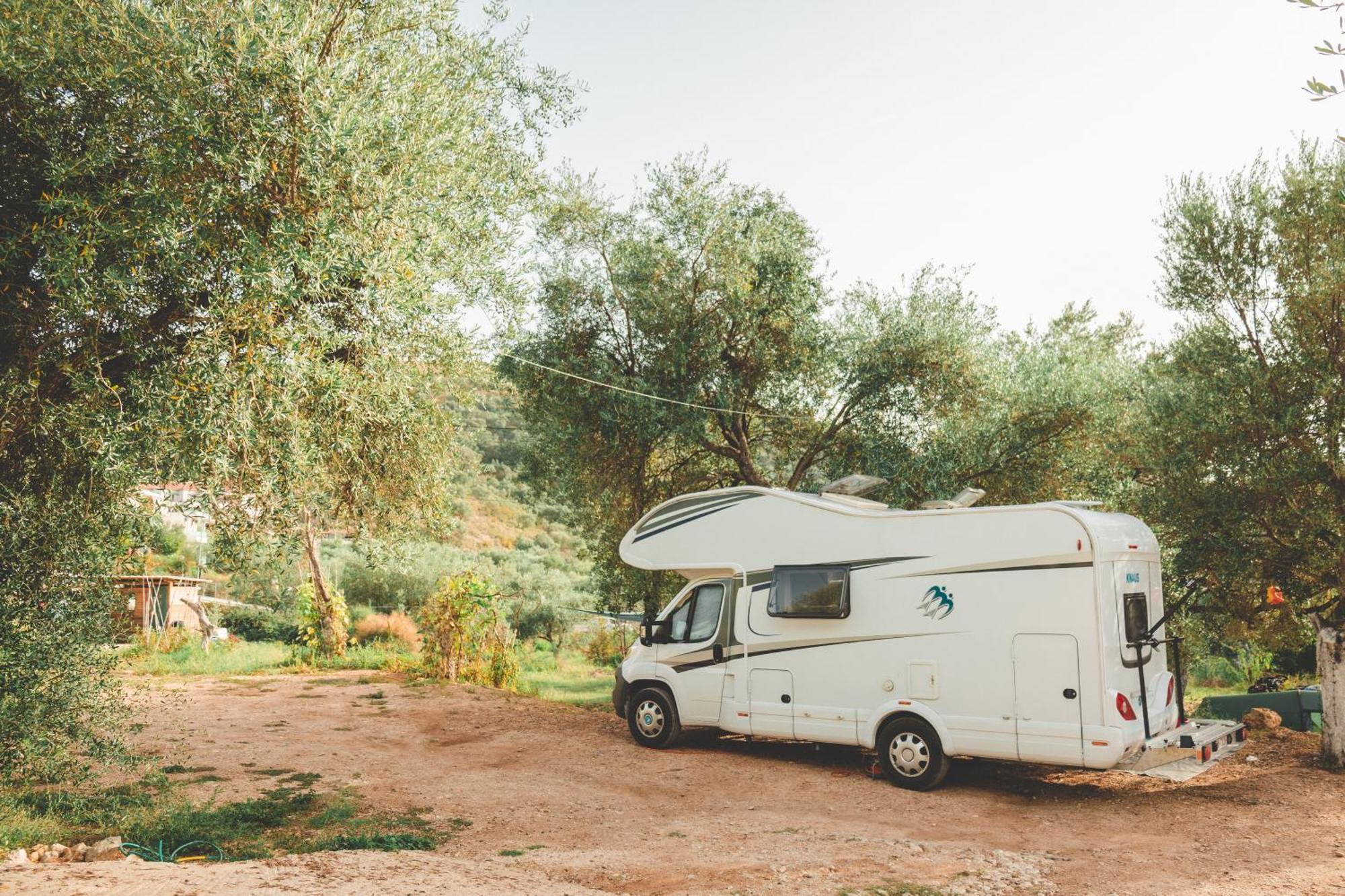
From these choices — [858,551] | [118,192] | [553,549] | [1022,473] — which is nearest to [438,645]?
[858,551]

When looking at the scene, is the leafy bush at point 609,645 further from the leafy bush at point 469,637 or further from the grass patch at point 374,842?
the grass patch at point 374,842

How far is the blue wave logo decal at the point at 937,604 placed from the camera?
30.6 ft

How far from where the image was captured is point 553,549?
39406mm

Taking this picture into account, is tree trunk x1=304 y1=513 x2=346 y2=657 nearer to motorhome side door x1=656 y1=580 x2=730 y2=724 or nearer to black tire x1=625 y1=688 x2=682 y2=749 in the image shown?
black tire x1=625 y1=688 x2=682 y2=749

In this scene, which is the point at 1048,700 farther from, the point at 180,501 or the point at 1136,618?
the point at 180,501

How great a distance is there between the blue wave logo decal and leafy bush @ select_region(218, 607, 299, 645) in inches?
769

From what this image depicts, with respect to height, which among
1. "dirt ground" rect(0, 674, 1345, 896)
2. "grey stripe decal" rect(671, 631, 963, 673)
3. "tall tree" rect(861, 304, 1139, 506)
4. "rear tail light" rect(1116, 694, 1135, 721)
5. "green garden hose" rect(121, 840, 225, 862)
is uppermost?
"tall tree" rect(861, 304, 1139, 506)

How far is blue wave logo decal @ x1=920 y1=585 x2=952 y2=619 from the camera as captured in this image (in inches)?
367

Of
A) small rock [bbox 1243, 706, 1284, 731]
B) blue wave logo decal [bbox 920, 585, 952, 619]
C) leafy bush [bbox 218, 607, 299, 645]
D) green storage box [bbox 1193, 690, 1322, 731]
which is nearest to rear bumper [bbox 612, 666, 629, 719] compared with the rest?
blue wave logo decal [bbox 920, 585, 952, 619]

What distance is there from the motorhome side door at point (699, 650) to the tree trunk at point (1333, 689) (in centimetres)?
657

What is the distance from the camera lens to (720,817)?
8.33 meters

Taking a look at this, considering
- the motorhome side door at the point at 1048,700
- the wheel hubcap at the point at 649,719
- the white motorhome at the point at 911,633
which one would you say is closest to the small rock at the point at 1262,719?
the white motorhome at the point at 911,633

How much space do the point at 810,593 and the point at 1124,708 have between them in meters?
3.27

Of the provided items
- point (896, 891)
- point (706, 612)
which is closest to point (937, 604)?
point (706, 612)
